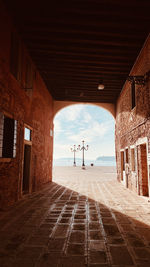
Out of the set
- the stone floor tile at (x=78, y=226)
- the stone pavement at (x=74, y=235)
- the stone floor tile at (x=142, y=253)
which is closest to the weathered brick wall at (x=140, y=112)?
the stone pavement at (x=74, y=235)

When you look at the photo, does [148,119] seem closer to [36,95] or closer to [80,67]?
[80,67]

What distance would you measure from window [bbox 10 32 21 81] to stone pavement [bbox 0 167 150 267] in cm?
387

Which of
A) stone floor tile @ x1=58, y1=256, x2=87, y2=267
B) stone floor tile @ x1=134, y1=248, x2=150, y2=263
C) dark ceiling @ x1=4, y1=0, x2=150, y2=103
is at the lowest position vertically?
stone floor tile @ x1=134, y1=248, x2=150, y2=263

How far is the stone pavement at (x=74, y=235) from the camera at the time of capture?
2.26 meters

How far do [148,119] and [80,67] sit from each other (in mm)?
3743

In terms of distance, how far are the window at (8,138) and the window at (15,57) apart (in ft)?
4.77

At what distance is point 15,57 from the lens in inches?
206

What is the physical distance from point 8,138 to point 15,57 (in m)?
2.48

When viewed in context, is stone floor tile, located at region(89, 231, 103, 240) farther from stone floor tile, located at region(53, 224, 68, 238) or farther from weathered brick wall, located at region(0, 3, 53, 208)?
weathered brick wall, located at region(0, 3, 53, 208)

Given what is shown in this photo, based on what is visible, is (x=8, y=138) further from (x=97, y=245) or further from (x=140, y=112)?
(x=140, y=112)

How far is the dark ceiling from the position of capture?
4.52 m

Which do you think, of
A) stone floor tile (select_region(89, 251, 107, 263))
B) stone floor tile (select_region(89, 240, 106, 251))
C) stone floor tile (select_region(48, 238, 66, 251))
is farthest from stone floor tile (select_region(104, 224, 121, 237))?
stone floor tile (select_region(48, 238, 66, 251))

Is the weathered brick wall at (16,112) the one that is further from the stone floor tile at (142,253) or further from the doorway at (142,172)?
the doorway at (142,172)

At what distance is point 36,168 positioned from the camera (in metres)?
7.60
